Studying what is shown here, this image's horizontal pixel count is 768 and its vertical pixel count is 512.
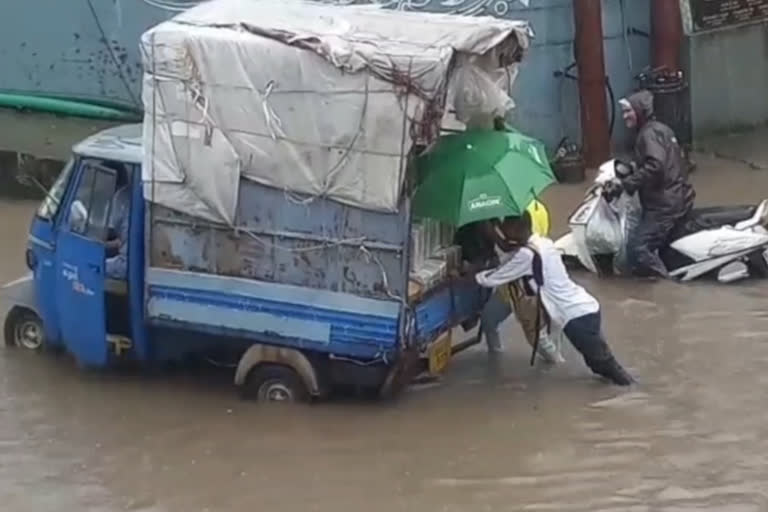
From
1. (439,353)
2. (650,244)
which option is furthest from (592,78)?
(439,353)

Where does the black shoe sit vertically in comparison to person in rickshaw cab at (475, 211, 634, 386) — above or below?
below

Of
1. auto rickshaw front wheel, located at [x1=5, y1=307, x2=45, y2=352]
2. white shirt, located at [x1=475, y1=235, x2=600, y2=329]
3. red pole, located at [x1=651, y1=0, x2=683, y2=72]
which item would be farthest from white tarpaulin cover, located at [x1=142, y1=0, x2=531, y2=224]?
red pole, located at [x1=651, y1=0, x2=683, y2=72]

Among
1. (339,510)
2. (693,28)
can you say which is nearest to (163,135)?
(339,510)

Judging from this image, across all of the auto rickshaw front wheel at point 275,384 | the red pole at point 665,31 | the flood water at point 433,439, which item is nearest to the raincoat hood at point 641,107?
the flood water at point 433,439

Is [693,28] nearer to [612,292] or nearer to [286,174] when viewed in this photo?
[612,292]

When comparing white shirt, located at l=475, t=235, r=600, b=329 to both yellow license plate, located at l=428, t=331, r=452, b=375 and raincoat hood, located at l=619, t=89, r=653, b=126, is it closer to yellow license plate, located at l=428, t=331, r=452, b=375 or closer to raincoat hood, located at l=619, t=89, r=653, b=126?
yellow license plate, located at l=428, t=331, r=452, b=375

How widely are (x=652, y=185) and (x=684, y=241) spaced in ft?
1.67

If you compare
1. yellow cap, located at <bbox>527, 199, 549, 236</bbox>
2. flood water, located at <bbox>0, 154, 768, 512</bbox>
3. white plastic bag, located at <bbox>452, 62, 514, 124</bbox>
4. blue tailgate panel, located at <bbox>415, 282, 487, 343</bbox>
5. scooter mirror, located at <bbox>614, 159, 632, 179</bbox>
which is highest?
white plastic bag, located at <bbox>452, 62, 514, 124</bbox>

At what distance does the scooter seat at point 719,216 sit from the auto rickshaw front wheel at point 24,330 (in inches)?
210

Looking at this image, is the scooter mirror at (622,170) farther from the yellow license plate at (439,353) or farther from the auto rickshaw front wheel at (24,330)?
the auto rickshaw front wheel at (24,330)

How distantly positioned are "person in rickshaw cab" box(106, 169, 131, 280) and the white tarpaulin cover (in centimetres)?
38

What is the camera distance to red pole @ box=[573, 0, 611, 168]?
57.9ft

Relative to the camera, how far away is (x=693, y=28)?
60.1ft

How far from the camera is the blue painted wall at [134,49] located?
1808 cm
